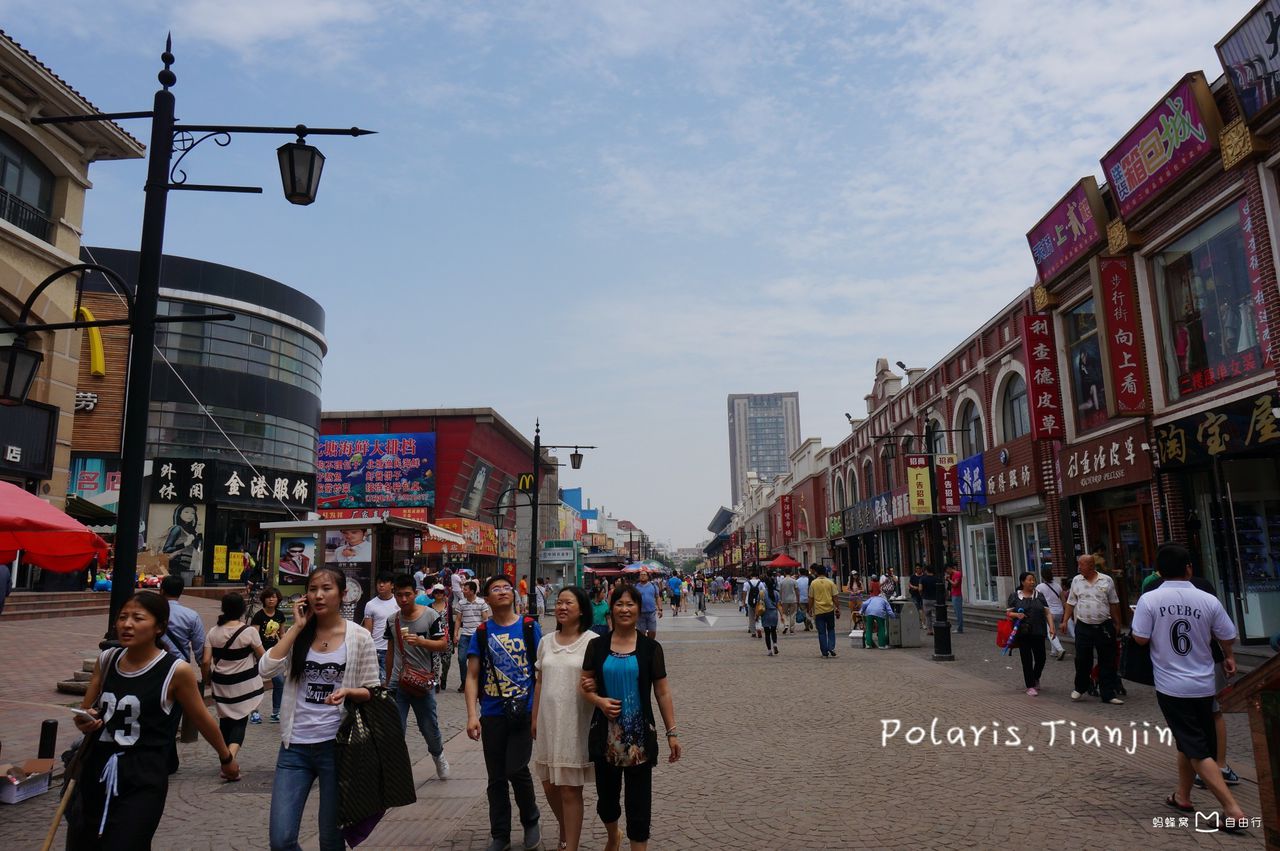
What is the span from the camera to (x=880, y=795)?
6.30 meters

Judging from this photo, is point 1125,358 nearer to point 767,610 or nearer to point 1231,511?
point 1231,511

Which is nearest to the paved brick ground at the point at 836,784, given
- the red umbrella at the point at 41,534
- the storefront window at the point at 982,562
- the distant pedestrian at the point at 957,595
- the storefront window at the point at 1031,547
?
the red umbrella at the point at 41,534

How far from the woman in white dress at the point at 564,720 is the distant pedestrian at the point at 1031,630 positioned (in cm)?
763

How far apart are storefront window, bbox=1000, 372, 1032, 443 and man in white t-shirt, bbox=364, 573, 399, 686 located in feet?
60.5

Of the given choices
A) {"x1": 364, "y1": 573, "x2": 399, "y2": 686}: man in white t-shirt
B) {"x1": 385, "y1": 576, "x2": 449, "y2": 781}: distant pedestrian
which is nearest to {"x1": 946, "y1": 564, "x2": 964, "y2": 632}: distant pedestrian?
{"x1": 364, "y1": 573, "x2": 399, "y2": 686}: man in white t-shirt

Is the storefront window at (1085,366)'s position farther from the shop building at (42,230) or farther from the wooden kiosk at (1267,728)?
the shop building at (42,230)

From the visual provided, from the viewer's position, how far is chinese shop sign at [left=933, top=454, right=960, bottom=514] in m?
25.3

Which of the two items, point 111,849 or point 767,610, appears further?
point 767,610

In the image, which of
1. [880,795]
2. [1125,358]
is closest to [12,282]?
[880,795]

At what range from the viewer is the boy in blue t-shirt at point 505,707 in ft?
17.2

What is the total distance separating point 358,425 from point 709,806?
5480cm

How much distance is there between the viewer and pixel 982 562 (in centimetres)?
2569

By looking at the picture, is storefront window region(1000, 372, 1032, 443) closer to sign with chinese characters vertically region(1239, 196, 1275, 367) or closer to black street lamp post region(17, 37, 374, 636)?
sign with chinese characters vertically region(1239, 196, 1275, 367)

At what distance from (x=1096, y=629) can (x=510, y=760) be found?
7706mm
